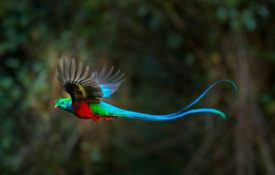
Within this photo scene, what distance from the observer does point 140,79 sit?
8.41m

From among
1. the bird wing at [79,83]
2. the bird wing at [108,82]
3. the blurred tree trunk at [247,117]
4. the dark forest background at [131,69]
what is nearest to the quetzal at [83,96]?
the bird wing at [79,83]

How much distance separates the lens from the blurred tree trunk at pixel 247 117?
5934mm

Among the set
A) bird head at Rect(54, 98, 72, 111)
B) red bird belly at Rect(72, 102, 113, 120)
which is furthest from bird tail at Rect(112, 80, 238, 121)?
bird head at Rect(54, 98, 72, 111)

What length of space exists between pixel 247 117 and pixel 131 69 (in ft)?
8.43

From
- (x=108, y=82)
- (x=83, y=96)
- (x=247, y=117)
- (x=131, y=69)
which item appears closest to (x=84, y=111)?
(x=83, y=96)

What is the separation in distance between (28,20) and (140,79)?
268cm

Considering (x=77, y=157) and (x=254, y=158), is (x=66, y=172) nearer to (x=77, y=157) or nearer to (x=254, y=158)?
(x=77, y=157)

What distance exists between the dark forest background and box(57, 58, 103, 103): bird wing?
3.53 metres

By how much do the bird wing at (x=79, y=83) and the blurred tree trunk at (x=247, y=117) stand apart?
401cm

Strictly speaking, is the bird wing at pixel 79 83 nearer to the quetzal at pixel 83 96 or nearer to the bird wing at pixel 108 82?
the quetzal at pixel 83 96

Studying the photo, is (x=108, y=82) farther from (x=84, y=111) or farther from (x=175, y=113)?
(x=175, y=113)

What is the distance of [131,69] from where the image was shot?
773 centimetres

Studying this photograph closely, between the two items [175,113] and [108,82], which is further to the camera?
[108,82]

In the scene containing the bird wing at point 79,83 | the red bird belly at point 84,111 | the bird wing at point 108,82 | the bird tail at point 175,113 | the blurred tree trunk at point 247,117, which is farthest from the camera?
the blurred tree trunk at point 247,117
